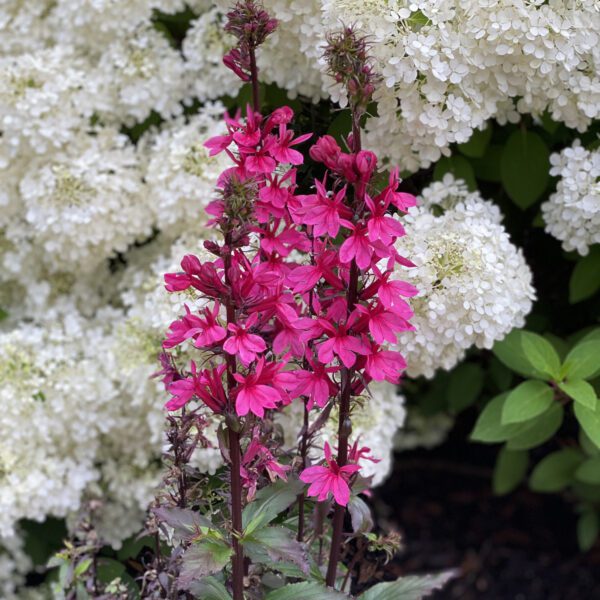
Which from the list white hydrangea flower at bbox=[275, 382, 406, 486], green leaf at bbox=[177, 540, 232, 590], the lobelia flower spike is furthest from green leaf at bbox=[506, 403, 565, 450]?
green leaf at bbox=[177, 540, 232, 590]

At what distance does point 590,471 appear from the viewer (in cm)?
189

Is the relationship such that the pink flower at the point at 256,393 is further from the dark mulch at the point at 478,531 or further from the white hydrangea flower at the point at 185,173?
the dark mulch at the point at 478,531

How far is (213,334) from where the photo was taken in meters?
0.88

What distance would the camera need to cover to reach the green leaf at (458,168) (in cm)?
157

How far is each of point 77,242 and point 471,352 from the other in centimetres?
104

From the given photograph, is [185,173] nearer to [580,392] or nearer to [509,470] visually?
[580,392]

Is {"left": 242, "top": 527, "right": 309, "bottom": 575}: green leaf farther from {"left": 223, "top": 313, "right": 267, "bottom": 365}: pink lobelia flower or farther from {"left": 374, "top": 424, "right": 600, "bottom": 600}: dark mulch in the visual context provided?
{"left": 374, "top": 424, "right": 600, "bottom": 600}: dark mulch

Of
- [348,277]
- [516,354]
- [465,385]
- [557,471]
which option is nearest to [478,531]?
[557,471]

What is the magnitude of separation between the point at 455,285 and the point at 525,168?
454mm

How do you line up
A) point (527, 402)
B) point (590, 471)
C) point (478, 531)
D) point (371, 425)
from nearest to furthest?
1. point (527, 402)
2. point (371, 425)
3. point (590, 471)
4. point (478, 531)

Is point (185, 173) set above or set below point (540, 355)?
above

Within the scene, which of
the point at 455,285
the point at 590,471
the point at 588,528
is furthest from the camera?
the point at 588,528

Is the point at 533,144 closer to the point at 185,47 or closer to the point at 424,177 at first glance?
the point at 424,177

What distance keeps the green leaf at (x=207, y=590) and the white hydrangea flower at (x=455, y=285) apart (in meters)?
0.47
